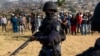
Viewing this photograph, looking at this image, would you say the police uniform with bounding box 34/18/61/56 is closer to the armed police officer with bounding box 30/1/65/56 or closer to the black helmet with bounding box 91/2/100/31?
the armed police officer with bounding box 30/1/65/56

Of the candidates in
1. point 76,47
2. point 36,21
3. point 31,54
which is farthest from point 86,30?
point 31,54

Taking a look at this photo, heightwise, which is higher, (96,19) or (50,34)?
(96,19)

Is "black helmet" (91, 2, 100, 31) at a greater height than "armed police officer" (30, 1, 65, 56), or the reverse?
"black helmet" (91, 2, 100, 31)

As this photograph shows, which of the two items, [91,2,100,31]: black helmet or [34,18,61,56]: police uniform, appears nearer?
[91,2,100,31]: black helmet

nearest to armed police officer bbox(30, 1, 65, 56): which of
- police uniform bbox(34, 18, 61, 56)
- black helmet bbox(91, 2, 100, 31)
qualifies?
police uniform bbox(34, 18, 61, 56)

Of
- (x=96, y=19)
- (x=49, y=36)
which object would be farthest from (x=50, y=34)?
(x=96, y=19)

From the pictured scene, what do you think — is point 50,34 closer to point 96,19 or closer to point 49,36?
point 49,36

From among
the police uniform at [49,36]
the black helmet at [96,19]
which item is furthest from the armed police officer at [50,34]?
the black helmet at [96,19]

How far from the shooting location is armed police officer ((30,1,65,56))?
4.86m

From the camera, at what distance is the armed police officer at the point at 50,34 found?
15.9 ft

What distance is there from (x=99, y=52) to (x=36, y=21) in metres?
17.4

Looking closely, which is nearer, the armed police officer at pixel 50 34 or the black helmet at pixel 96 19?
the black helmet at pixel 96 19

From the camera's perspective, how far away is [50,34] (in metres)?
4.85

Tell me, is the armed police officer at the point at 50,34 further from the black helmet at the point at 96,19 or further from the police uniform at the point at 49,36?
the black helmet at the point at 96,19
